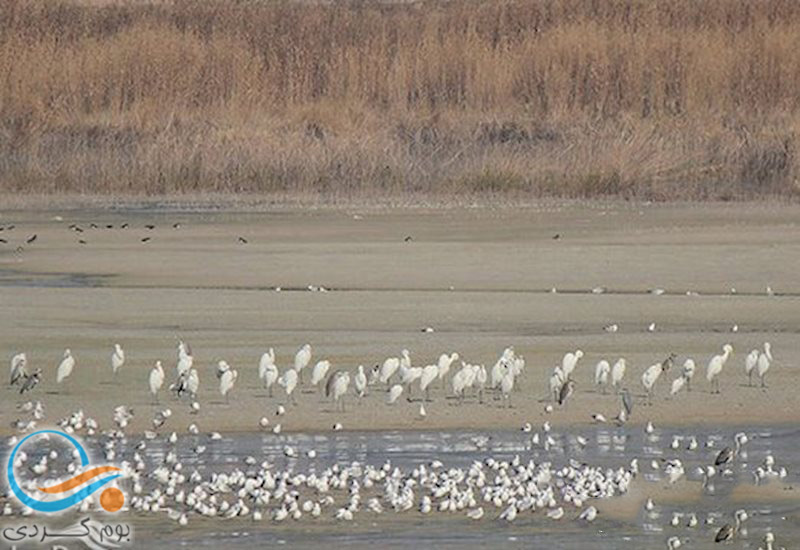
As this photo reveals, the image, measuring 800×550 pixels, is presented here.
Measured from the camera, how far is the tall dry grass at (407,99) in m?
37.0

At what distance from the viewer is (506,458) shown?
1322 cm

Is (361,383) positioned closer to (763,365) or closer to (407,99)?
(763,365)

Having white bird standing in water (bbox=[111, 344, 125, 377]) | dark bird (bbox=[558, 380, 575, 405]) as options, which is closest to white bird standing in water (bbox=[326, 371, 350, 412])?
dark bird (bbox=[558, 380, 575, 405])

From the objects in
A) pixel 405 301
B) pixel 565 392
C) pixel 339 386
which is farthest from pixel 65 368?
pixel 405 301

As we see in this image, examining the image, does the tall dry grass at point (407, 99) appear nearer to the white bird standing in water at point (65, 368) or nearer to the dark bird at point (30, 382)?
the white bird standing in water at point (65, 368)

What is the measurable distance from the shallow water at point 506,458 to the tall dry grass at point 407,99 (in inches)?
853

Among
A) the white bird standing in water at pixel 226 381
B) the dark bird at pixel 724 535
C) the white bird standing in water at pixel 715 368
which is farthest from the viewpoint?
the white bird standing in water at pixel 715 368

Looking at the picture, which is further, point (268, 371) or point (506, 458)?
point (268, 371)

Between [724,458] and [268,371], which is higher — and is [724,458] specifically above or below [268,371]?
above

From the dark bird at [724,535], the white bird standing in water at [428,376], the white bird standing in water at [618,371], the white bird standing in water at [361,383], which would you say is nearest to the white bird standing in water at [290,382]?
the white bird standing in water at [361,383]

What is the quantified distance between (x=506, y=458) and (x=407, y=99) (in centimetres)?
2808

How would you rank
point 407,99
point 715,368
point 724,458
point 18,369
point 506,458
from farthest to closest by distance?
1. point 407,99
2. point 715,368
3. point 18,369
4. point 506,458
5. point 724,458

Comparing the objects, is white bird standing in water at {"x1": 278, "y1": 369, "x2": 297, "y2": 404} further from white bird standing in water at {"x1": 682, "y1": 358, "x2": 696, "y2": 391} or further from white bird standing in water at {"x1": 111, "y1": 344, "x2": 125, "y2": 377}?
white bird standing in water at {"x1": 682, "y1": 358, "x2": 696, "y2": 391}

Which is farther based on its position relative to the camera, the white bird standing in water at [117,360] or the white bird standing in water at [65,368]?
the white bird standing in water at [117,360]
